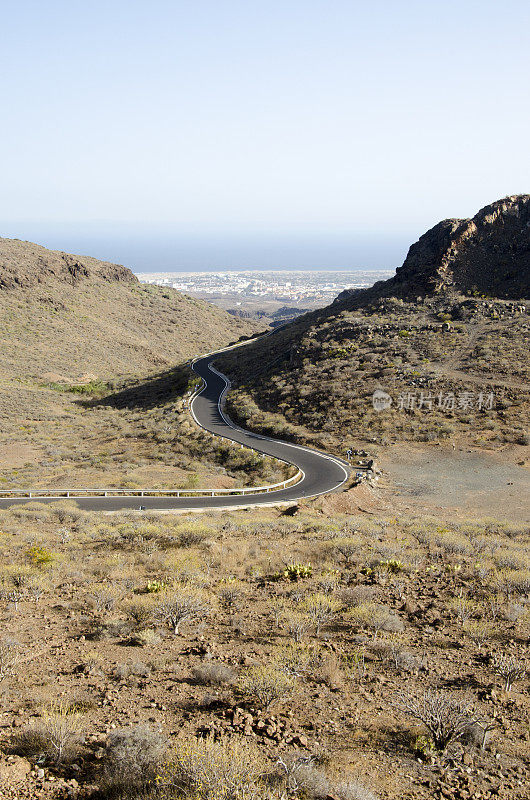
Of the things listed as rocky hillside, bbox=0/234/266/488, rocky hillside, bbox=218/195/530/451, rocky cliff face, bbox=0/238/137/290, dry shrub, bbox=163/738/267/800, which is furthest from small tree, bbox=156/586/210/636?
rocky cliff face, bbox=0/238/137/290

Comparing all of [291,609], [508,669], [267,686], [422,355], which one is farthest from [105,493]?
[422,355]

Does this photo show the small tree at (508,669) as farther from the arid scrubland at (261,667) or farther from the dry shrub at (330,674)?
the dry shrub at (330,674)

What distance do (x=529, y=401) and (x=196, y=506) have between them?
894 inches

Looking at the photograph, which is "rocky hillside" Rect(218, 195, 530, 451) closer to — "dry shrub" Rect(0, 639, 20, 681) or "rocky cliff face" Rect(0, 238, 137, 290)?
"dry shrub" Rect(0, 639, 20, 681)

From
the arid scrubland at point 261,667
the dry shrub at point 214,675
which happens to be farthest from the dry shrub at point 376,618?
the dry shrub at point 214,675

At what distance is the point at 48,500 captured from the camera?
21.3m

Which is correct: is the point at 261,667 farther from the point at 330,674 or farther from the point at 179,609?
the point at 179,609

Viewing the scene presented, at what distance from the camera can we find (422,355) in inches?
1558

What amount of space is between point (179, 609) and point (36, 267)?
81.3 metres

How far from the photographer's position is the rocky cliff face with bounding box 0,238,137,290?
7400cm

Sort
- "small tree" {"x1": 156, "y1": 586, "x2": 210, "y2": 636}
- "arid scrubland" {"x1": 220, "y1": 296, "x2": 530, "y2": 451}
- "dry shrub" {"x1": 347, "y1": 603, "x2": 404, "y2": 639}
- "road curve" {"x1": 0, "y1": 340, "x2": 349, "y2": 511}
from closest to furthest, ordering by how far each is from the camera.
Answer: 1. "dry shrub" {"x1": 347, "y1": 603, "x2": 404, "y2": 639}
2. "small tree" {"x1": 156, "y1": 586, "x2": 210, "y2": 636}
3. "road curve" {"x1": 0, "y1": 340, "x2": 349, "y2": 511}
4. "arid scrubland" {"x1": 220, "y1": 296, "x2": 530, "y2": 451}

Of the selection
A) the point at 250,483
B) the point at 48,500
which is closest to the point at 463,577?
the point at 250,483

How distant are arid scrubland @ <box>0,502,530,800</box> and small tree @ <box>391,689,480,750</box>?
4 cm

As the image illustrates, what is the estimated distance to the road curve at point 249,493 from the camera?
68.4 feet
